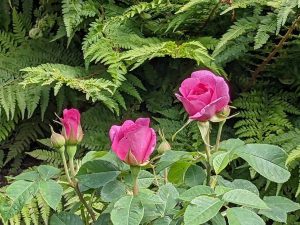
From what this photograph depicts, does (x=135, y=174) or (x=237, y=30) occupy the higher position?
(x=135, y=174)

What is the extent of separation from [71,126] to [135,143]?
124mm

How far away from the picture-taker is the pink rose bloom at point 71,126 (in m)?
0.83

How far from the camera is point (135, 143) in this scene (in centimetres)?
75

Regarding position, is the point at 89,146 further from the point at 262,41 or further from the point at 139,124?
the point at 139,124

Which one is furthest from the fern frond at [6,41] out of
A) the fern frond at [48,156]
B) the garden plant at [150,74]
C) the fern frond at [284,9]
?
the fern frond at [284,9]

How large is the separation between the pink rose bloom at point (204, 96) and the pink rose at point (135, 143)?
60 mm

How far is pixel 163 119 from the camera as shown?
66.5 inches

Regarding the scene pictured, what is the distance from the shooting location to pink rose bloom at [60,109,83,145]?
83 centimetres

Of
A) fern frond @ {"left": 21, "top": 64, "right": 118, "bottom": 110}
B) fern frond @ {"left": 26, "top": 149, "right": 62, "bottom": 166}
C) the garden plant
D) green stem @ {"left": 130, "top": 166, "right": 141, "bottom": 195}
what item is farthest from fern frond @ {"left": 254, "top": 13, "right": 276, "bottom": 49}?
green stem @ {"left": 130, "top": 166, "right": 141, "bottom": 195}

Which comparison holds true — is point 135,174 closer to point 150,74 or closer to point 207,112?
point 207,112

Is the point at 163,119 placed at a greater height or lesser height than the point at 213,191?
lesser

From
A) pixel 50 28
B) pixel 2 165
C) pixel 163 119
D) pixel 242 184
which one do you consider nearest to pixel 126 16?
pixel 163 119

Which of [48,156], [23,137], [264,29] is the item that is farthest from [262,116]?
[23,137]

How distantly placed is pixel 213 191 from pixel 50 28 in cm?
139
